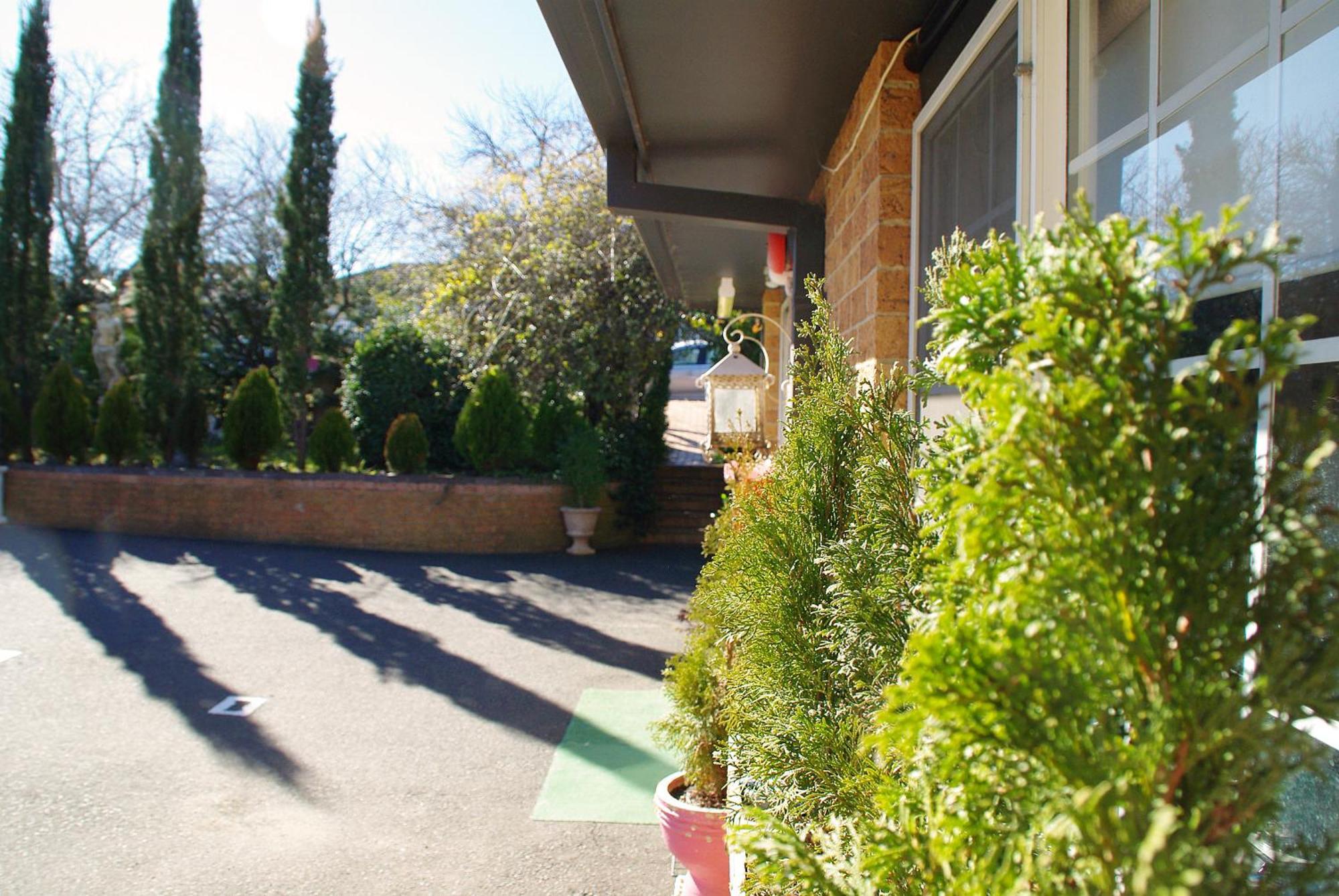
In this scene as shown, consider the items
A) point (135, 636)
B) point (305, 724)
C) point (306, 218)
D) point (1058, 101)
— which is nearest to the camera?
point (1058, 101)

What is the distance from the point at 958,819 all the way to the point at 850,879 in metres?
0.36

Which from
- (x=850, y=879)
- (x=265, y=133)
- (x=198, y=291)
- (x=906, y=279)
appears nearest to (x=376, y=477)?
(x=198, y=291)

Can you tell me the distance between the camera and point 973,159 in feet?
8.99

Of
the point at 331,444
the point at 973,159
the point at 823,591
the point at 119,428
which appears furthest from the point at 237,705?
the point at 119,428

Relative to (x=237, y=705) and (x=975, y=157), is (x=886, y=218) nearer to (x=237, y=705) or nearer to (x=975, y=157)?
(x=975, y=157)

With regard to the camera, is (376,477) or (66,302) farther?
(66,302)

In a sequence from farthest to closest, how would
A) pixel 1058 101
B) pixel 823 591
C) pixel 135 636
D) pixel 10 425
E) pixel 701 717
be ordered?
pixel 10 425 → pixel 135 636 → pixel 701 717 → pixel 823 591 → pixel 1058 101

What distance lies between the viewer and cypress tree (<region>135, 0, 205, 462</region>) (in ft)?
45.8

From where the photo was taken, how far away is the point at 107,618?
24.3 ft

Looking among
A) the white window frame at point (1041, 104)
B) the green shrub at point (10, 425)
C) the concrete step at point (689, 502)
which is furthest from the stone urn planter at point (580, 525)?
the white window frame at point (1041, 104)

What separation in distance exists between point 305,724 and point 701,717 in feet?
9.33

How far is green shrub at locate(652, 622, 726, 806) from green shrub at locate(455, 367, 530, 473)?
28.5ft

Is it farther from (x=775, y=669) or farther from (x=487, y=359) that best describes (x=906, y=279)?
(x=487, y=359)

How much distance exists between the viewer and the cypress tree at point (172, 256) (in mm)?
13945
